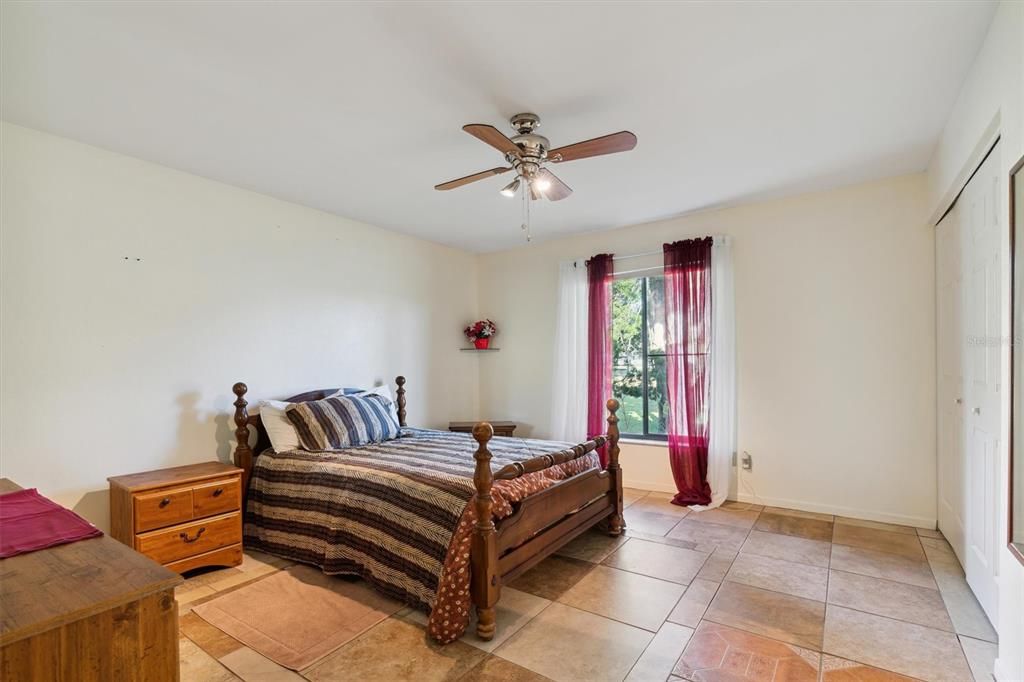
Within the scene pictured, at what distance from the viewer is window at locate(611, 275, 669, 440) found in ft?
15.3

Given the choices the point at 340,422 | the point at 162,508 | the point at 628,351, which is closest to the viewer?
the point at 162,508

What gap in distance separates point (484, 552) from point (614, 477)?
152cm

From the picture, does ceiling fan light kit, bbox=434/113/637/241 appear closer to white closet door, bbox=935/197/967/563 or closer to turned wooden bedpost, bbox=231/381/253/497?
turned wooden bedpost, bbox=231/381/253/497

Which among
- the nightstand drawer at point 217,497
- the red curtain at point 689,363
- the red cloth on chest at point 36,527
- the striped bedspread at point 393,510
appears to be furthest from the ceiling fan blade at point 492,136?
the nightstand drawer at point 217,497

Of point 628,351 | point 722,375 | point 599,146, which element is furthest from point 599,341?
point 599,146

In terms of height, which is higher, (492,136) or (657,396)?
(492,136)

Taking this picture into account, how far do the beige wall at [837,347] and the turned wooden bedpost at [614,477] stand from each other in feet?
3.84

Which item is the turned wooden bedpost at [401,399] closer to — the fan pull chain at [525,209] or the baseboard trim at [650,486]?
the fan pull chain at [525,209]

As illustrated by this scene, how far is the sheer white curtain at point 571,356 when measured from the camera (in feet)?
16.1

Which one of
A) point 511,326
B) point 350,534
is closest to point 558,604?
point 350,534

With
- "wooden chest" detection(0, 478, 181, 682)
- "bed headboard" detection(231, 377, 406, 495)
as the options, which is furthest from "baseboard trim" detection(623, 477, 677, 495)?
"wooden chest" detection(0, 478, 181, 682)

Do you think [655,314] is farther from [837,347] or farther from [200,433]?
[200,433]

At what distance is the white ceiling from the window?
1.50 metres

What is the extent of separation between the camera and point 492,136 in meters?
2.21
